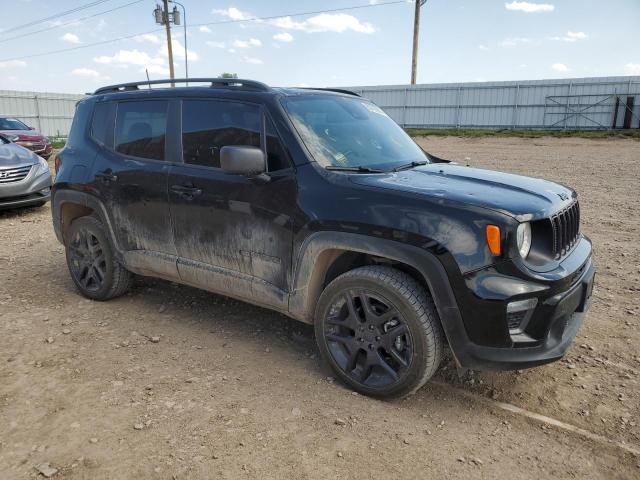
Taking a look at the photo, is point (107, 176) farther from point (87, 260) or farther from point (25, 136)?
point (25, 136)

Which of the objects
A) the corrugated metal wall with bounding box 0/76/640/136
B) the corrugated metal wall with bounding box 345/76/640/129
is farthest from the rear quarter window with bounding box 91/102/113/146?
the corrugated metal wall with bounding box 0/76/640/136

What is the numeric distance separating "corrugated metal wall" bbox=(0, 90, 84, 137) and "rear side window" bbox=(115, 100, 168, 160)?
2562cm

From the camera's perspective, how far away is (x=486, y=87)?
96.0 feet

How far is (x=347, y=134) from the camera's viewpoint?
3.78 metres

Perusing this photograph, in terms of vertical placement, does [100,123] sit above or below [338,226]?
above

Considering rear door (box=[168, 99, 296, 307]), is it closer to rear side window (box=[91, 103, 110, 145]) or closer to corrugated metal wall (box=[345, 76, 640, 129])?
rear side window (box=[91, 103, 110, 145])

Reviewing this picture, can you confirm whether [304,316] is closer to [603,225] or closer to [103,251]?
[103,251]

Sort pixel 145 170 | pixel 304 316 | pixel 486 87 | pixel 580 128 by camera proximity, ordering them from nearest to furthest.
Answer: pixel 304 316 < pixel 145 170 < pixel 580 128 < pixel 486 87

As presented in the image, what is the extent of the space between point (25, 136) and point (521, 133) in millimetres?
22161

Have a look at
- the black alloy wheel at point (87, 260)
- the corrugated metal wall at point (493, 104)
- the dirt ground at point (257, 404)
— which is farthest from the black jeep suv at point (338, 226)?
the corrugated metal wall at point (493, 104)

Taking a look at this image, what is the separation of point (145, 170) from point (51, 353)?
5.14 ft

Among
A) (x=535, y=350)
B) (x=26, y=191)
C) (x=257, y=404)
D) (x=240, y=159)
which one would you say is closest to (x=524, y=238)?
(x=535, y=350)

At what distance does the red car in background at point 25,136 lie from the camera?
16.6 metres

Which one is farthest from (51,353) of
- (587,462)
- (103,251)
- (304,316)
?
(587,462)
